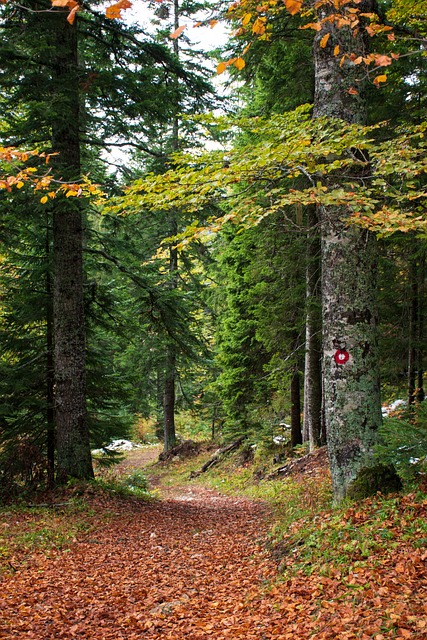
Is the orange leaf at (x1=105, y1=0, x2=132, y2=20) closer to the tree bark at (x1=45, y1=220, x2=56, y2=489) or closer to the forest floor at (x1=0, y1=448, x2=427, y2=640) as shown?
the forest floor at (x1=0, y1=448, x2=427, y2=640)

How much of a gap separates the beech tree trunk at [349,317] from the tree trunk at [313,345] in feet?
15.0

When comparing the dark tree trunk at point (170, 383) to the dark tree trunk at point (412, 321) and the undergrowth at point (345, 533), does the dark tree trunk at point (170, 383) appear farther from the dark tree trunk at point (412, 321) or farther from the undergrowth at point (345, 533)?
the undergrowth at point (345, 533)

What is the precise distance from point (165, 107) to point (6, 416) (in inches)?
284

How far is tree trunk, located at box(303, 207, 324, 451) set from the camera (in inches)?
436

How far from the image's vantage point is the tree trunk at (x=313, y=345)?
11.1m

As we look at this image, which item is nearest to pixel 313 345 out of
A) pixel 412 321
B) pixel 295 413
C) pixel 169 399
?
pixel 412 321

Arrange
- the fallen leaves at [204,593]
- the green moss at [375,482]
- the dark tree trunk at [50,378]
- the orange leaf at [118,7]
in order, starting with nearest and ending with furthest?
the orange leaf at [118,7]
the fallen leaves at [204,593]
the green moss at [375,482]
the dark tree trunk at [50,378]

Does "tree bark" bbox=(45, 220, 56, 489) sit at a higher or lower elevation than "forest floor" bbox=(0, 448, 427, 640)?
higher

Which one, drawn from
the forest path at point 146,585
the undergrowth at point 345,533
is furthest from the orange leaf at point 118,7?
the undergrowth at point 345,533

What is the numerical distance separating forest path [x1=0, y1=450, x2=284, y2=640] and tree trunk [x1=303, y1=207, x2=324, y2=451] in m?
3.77

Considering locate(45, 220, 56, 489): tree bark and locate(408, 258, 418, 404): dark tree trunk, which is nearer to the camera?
locate(45, 220, 56, 489): tree bark

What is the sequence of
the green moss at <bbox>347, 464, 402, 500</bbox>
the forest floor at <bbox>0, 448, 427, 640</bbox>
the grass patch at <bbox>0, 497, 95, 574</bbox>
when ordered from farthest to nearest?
the grass patch at <bbox>0, 497, 95, 574</bbox> < the green moss at <bbox>347, 464, 402, 500</bbox> < the forest floor at <bbox>0, 448, 427, 640</bbox>

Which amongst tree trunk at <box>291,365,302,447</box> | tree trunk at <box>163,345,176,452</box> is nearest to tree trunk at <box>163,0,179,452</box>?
tree trunk at <box>163,345,176,452</box>

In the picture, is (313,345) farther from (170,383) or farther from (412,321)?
(170,383)
